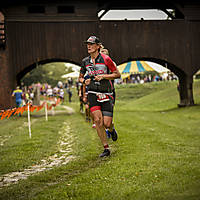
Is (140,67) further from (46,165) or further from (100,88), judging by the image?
(46,165)

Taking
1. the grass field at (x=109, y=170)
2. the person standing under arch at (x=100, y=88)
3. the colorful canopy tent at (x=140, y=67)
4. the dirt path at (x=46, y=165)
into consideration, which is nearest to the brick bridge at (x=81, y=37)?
the colorful canopy tent at (x=140, y=67)

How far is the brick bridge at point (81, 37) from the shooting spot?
22.2 m

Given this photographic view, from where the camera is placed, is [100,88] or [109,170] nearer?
[109,170]

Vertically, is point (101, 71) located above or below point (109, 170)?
above

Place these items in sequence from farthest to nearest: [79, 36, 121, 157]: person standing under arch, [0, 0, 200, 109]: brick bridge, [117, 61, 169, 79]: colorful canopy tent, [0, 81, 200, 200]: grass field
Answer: [117, 61, 169, 79]: colorful canopy tent, [0, 0, 200, 109]: brick bridge, [79, 36, 121, 157]: person standing under arch, [0, 81, 200, 200]: grass field

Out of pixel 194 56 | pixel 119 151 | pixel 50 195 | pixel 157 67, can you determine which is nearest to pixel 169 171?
pixel 50 195

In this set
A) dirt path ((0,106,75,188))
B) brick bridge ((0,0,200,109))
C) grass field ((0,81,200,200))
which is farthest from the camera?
brick bridge ((0,0,200,109))

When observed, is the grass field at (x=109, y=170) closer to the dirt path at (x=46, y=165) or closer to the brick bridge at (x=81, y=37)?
the dirt path at (x=46, y=165)

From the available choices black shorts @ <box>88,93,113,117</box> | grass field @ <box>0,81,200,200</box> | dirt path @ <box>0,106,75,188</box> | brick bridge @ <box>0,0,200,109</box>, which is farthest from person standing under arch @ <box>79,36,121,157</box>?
brick bridge @ <box>0,0,200,109</box>

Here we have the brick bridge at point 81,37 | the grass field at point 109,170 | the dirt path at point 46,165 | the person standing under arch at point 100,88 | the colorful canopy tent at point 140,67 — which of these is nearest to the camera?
the grass field at point 109,170

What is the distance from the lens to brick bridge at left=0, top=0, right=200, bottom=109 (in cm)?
2219

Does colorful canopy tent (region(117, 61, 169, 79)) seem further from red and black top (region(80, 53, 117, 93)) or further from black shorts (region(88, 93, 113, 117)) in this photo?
black shorts (region(88, 93, 113, 117))

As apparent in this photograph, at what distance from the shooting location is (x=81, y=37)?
22688 mm

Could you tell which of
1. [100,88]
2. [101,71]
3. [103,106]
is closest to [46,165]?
[103,106]
